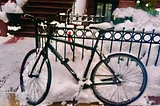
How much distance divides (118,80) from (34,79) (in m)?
1.37

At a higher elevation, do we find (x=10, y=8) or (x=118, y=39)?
(x=10, y=8)

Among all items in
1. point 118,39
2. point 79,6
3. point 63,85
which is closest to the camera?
point 63,85

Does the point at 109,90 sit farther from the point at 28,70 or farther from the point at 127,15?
the point at 127,15

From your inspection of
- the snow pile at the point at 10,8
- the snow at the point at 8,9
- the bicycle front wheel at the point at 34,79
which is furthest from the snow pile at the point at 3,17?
the bicycle front wheel at the point at 34,79

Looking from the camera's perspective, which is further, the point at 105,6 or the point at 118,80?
the point at 105,6

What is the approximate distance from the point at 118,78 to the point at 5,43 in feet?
13.5

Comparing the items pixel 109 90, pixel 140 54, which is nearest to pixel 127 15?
pixel 140 54

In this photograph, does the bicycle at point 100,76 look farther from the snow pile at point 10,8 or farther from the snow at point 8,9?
the snow pile at point 10,8

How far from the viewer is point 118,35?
333 centimetres

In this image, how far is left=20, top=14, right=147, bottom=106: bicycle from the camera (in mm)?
2785

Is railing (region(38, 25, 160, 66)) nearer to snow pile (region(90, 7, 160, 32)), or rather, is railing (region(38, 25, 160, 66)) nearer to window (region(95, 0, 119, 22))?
snow pile (region(90, 7, 160, 32))

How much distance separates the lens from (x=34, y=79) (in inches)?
123

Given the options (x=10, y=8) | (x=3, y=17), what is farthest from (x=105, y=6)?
(x=3, y=17)

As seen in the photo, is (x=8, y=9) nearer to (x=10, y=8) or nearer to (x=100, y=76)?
(x=10, y=8)
